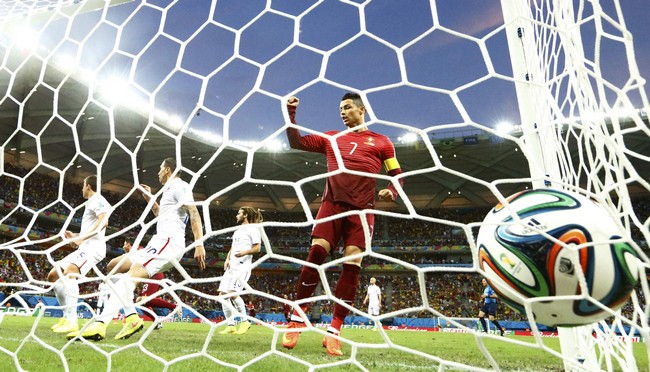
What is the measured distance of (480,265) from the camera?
59.1 inches

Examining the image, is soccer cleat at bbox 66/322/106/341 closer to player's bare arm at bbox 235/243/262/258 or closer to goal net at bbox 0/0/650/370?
goal net at bbox 0/0/650/370

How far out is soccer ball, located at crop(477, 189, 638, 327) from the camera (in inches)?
52.3

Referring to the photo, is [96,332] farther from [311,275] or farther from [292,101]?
[292,101]

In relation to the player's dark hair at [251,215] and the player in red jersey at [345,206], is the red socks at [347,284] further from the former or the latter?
the player's dark hair at [251,215]

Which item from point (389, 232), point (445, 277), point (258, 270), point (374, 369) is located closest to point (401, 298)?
point (445, 277)

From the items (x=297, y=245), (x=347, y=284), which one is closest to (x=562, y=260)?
(x=347, y=284)

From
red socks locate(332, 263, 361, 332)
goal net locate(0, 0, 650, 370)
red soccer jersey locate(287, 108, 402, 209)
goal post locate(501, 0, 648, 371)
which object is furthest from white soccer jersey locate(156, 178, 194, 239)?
goal post locate(501, 0, 648, 371)

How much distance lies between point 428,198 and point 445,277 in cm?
570

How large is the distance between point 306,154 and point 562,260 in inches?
810

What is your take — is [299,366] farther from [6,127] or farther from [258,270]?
[258,270]

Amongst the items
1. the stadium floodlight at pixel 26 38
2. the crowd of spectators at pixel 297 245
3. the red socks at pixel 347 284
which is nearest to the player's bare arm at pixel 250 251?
the red socks at pixel 347 284

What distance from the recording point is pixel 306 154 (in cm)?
2178

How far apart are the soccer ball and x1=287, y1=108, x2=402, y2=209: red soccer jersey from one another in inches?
51.8

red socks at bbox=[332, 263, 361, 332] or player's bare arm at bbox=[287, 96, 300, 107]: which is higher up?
player's bare arm at bbox=[287, 96, 300, 107]
